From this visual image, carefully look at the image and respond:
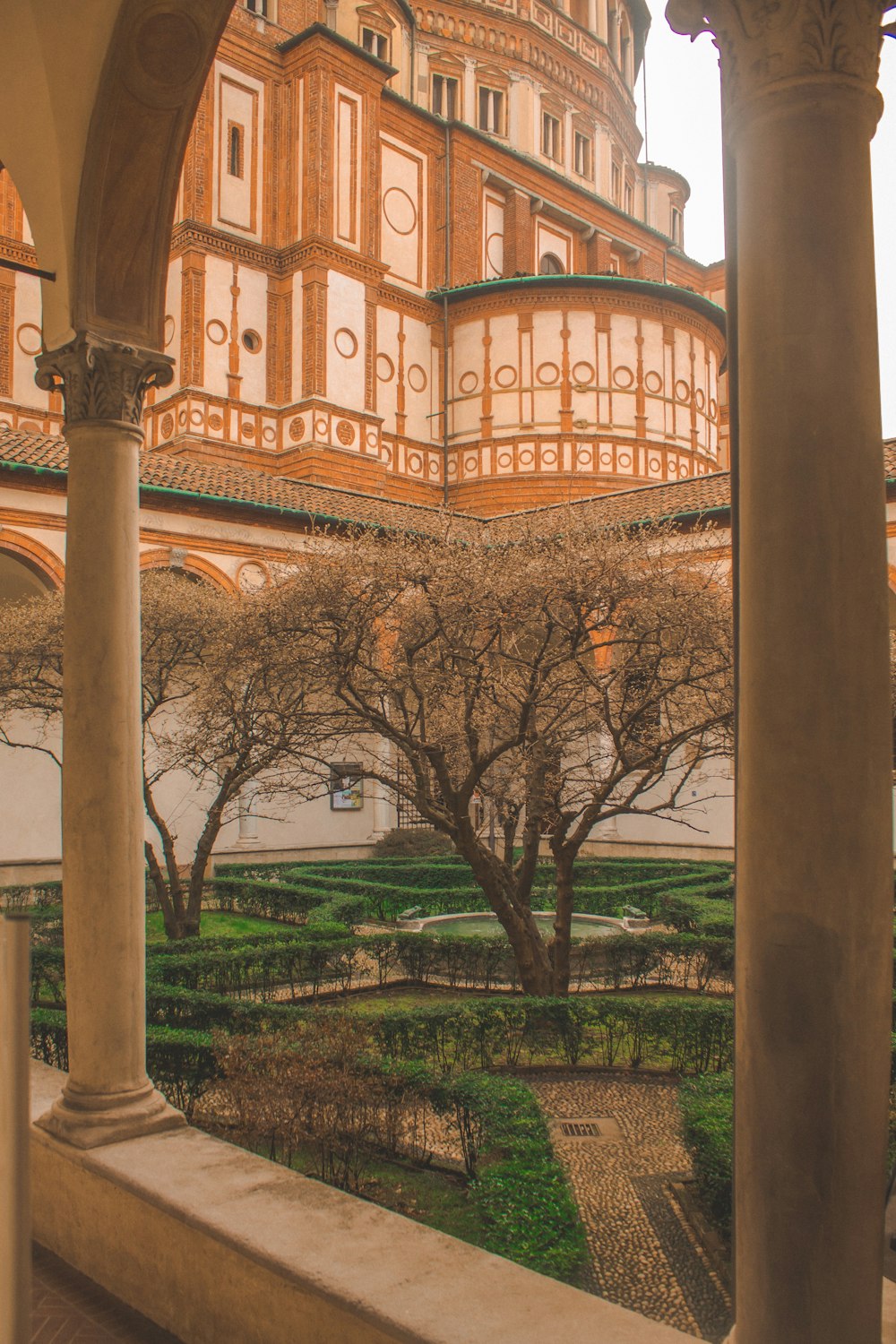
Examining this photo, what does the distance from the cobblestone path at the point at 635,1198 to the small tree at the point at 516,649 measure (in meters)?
1.50

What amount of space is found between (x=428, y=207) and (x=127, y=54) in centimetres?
2451

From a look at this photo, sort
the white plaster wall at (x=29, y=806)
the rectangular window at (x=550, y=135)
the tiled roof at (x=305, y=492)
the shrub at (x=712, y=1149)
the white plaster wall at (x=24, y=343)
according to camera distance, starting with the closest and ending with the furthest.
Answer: the shrub at (x=712, y=1149) < the tiled roof at (x=305, y=492) < the white plaster wall at (x=29, y=806) < the white plaster wall at (x=24, y=343) < the rectangular window at (x=550, y=135)

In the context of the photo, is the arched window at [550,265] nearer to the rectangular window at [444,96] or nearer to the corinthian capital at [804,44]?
the rectangular window at [444,96]

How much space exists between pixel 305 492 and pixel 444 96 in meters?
16.7

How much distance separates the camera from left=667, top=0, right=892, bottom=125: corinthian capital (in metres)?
2.04

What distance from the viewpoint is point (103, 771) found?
13.0ft

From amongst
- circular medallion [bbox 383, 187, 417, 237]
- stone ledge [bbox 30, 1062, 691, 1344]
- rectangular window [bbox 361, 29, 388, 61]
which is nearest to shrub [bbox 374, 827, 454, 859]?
circular medallion [bbox 383, 187, 417, 237]

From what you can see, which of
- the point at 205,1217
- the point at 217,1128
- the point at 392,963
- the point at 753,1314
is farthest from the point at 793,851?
the point at 392,963

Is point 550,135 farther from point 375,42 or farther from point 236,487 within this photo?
point 236,487

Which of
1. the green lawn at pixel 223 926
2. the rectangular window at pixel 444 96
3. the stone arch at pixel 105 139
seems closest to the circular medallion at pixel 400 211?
the rectangular window at pixel 444 96

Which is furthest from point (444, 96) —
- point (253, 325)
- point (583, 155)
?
point (253, 325)

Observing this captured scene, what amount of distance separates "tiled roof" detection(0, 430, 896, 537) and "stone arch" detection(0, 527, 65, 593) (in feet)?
3.36

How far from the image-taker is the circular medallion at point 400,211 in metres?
25.9

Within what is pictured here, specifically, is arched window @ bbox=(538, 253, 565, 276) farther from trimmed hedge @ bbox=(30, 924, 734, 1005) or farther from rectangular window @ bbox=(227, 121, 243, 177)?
trimmed hedge @ bbox=(30, 924, 734, 1005)
